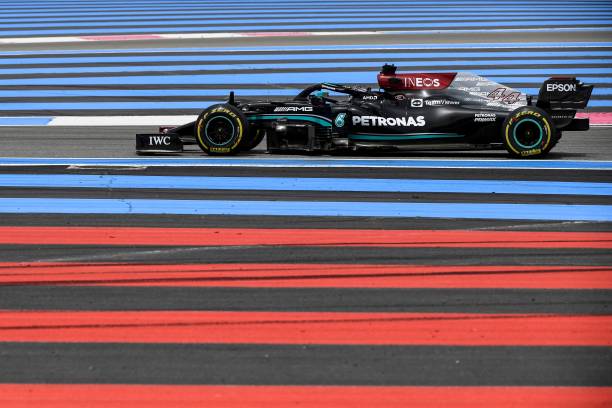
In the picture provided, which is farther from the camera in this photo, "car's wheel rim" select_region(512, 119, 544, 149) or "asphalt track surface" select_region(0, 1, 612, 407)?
"car's wheel rim" select_region(512, 119, 544, 149)

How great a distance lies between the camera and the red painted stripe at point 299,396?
19.5ft

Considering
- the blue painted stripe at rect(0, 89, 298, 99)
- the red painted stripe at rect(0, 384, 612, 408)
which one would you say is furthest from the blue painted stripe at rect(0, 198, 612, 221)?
the blue painted stripe at rect(0, 89, 298, 99)

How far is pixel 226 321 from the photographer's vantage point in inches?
282

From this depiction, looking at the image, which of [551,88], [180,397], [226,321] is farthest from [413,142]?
→ [180,397]

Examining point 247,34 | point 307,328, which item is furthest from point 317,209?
point 247,34

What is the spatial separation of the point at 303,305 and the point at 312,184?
4007 mm

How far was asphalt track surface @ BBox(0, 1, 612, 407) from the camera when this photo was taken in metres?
6.18

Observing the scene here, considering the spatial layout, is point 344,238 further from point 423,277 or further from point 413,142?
point 413,142

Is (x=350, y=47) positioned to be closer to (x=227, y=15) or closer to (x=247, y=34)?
(x=247, y=34)

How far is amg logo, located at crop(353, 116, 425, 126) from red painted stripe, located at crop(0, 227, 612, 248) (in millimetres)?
3089

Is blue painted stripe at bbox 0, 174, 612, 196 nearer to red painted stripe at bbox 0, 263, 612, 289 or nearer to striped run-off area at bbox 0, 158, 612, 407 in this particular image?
striped run-off area at bbox 0, 158, 612, 407

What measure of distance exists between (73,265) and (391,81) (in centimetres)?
509

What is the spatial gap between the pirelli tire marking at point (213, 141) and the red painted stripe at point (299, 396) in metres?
6.62

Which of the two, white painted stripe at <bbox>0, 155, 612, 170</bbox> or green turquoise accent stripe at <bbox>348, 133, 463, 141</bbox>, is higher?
green turquoise accent stripe at <bbox>348, 133, 463, 141</bbox>
